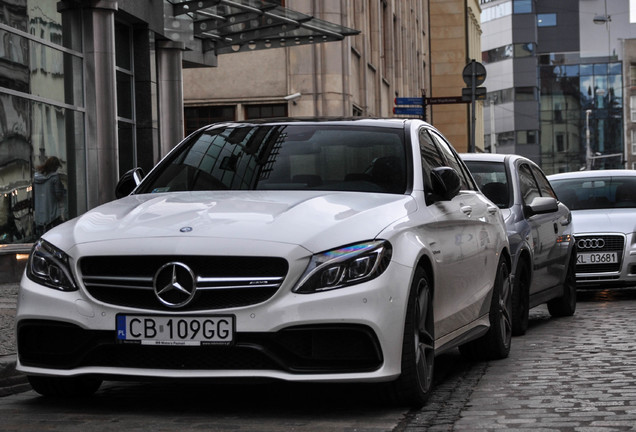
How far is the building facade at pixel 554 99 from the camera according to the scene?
127 metres

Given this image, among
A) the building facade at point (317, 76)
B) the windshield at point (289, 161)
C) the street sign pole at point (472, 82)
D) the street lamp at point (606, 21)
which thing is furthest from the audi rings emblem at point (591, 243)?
the street lamp at point (606, 21)

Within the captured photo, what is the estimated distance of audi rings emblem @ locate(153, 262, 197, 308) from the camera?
5816mm

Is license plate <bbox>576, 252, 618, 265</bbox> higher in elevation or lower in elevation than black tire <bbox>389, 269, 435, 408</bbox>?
lower

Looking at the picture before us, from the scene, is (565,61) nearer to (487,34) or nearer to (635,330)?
(487,34)

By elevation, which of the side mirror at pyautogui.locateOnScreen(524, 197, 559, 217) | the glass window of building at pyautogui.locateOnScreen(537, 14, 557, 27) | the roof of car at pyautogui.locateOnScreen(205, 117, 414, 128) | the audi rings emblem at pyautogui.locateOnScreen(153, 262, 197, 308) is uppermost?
the glass window of building at pyautogui.locateOnScreen(537, 14, 557, 27)

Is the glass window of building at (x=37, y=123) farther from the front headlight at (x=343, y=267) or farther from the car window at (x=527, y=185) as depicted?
the front headlight at (x=343, y=267)

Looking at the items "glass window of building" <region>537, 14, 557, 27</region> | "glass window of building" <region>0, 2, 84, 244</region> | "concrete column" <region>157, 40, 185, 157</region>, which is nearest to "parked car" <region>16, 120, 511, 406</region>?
"glass window of building" <region>0, 2, 84, 244</region>

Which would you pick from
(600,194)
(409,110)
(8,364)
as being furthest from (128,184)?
(409,110)

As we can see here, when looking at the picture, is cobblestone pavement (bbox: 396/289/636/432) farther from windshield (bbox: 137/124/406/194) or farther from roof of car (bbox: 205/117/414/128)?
roof of car (bbox: 205/117/414/128)

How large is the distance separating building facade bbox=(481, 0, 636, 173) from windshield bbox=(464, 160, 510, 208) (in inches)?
4496

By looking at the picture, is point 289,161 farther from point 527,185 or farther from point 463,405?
point 527,185

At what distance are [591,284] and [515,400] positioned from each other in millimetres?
8816

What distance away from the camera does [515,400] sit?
6.73m

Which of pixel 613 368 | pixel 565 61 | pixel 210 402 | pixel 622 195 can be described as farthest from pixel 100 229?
pixel 565 61
